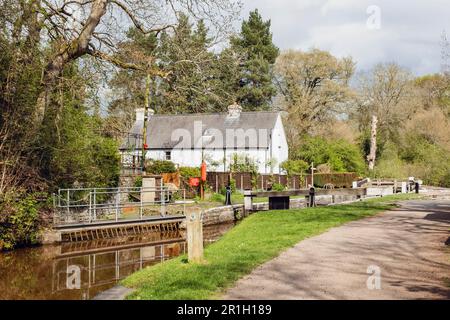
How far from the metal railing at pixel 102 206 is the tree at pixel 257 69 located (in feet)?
98.9

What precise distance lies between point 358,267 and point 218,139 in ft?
113

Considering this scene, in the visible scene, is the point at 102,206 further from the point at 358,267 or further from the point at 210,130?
the point at 210,130

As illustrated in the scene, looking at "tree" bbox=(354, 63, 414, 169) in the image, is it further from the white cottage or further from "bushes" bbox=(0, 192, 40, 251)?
"bushes" bbox=(0, 192, 40, 251)

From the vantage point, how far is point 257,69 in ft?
161

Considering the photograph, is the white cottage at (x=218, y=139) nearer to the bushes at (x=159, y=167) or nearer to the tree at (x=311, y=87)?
the tree at (x=311, y=87)

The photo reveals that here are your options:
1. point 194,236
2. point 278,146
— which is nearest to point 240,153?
A: point 278,146

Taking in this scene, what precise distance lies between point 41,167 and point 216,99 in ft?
20.9

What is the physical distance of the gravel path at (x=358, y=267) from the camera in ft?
21.4

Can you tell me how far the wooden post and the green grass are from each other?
21cm

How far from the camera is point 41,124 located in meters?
15.0

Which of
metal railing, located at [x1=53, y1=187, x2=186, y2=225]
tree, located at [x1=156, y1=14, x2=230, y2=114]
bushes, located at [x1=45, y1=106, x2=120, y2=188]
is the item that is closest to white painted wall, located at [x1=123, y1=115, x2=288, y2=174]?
metal railing, located at [x1=53, y1=187, x2=186, y2=225]

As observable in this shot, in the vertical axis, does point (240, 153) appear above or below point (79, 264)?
above

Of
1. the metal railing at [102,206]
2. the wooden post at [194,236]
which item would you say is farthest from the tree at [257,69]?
the wooden post at [194,236]
